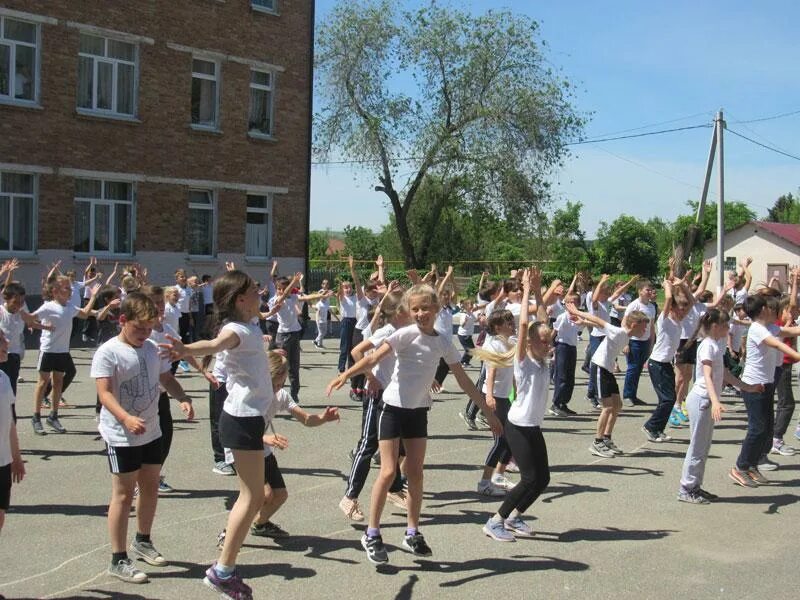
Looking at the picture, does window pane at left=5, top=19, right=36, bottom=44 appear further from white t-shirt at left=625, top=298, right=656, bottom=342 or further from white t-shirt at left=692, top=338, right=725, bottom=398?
white t-shirt at left=692, top=338, right=725, bottom=398

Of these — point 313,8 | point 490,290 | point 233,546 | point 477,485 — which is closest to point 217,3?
point 313,8

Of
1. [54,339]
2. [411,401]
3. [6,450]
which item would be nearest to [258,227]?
[54,339]

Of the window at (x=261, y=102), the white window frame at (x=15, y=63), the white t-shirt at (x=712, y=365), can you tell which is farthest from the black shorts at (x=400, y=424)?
the window at (x=261, y=102)

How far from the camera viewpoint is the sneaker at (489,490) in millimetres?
7656

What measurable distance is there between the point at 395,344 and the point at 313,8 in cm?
2380

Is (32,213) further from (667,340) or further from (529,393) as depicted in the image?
(529,393)

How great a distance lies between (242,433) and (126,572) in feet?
3.75

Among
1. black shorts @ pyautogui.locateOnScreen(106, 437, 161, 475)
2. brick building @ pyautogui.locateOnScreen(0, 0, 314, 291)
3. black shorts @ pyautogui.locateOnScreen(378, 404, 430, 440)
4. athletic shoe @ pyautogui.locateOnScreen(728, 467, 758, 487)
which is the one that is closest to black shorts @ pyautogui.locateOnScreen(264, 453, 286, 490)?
black shorts @ pyautogui.locateOnScreen(378, 404, 430, 440)

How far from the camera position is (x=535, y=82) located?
126 feet

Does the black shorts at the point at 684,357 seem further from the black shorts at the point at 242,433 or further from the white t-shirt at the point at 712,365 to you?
the black shorts at the point at 242,433

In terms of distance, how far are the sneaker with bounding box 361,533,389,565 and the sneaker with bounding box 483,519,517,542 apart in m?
0.96

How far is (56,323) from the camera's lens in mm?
9648

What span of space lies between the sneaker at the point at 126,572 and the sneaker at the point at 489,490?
321 centimetres

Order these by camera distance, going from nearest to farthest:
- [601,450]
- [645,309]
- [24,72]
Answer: [601,450] → [645,309] → [24,72]
